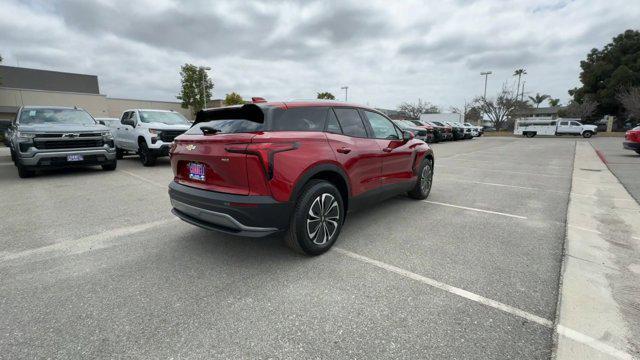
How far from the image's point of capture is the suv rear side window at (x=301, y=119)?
310 centimetres

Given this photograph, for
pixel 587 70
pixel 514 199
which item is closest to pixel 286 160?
pixel 514 199

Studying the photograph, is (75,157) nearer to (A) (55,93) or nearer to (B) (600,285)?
(B) (600,285)

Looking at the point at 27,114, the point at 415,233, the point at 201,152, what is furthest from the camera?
the point at 27,114

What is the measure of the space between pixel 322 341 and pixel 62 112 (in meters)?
9.87

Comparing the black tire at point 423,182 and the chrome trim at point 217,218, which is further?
the black tire at point 423,182

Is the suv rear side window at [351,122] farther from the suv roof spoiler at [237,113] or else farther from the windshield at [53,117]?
the windshield at [53,117]

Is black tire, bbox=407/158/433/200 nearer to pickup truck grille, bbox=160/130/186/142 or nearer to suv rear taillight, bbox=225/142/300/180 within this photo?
suv rear taillight, bbox=225/142/300/180

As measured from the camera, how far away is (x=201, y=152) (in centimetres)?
316

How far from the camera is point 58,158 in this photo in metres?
7.50

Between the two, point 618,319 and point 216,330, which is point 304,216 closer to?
point 216,330

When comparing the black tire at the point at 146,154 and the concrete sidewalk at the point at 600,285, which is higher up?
the black tire at the point at 146,154

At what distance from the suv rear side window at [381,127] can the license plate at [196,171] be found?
2.29m

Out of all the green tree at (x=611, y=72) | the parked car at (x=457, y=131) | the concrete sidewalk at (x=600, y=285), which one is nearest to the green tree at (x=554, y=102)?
the green tree at (x=611, y=72)

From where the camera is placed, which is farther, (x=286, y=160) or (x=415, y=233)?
(x=415, y=233)
